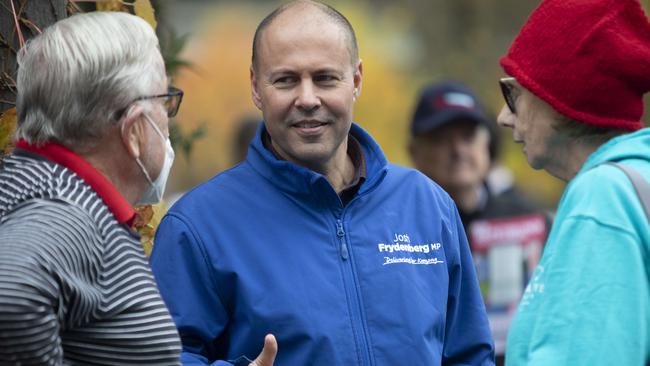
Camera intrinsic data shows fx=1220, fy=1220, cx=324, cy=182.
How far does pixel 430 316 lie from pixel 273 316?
0.52 m

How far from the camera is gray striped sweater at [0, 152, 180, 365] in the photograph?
8.89 ft

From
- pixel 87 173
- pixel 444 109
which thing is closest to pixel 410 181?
pixel 87 173

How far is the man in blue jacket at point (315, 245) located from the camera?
3648 mm

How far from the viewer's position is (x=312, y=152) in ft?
12.9

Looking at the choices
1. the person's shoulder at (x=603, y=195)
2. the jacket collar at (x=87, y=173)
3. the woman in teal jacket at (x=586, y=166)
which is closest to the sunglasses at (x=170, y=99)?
the jacket collar at (x=87, y=173)

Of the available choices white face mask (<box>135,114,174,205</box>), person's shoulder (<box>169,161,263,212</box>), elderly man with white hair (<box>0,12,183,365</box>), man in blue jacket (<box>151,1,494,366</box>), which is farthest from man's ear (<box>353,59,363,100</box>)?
elderly man with white hair (<box>0,12,183,365</box>)

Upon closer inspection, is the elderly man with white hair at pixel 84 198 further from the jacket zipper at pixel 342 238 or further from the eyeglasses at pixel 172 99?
the jacket zipper at pixel 342 238

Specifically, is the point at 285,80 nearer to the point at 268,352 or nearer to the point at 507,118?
the point at 507,118

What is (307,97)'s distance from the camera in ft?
Answer: 12.7

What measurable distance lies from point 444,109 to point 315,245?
3.37 meters

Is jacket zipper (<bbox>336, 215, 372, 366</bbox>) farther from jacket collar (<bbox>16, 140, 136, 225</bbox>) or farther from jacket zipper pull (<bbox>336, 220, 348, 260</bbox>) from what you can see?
jacket collar (<bbox>16, 140, 136, 225</bbox>)

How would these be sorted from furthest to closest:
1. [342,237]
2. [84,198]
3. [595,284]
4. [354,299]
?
[342,237] → [354,299] → [595,284] → [84,198]

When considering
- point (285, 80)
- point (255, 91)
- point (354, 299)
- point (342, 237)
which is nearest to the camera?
point (354, 299)

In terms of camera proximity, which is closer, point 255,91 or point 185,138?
point 255,91
